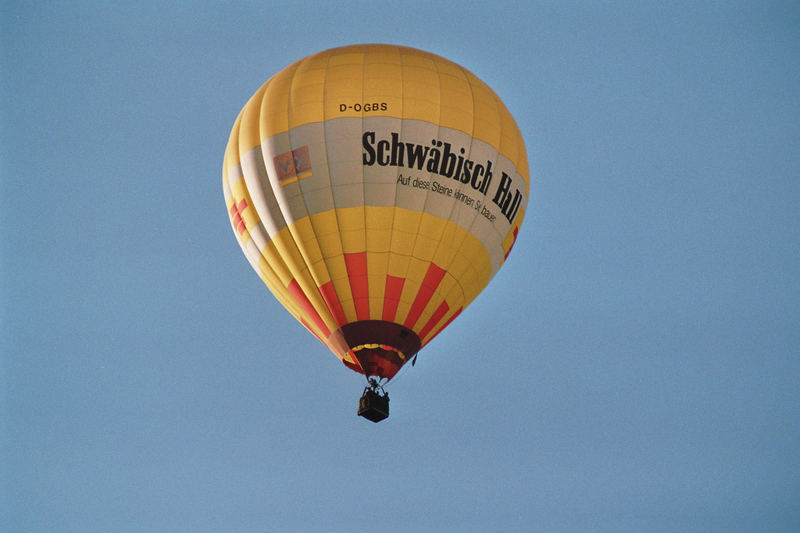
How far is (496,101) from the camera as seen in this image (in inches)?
892

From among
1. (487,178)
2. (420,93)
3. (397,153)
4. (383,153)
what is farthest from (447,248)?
(420,93)

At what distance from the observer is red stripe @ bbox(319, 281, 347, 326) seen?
831 inches

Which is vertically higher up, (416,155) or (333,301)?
(416,155)

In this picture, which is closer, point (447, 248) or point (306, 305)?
point (447, 248)

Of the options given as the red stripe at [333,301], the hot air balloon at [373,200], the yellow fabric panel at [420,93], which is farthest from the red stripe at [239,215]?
the yellow fabric panel at [420,93]

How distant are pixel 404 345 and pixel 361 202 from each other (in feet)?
7.98

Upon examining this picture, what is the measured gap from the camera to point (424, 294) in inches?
838

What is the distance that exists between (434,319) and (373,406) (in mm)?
1853

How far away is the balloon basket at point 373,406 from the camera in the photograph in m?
20.9

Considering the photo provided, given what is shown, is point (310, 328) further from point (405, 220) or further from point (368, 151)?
point (368, 151)

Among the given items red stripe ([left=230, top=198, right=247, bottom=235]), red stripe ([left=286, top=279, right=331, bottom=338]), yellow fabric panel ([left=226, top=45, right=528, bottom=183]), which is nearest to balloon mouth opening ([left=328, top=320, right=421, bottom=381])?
red stripe ([left=286, top=279, right=331, bottom=338])

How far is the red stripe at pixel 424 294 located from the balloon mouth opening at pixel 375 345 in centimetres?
19

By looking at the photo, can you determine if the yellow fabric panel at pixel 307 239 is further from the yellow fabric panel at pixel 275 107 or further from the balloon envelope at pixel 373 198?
the yellow fabric panel at pixel 275 107

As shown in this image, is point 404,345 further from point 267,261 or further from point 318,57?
point 318,57
